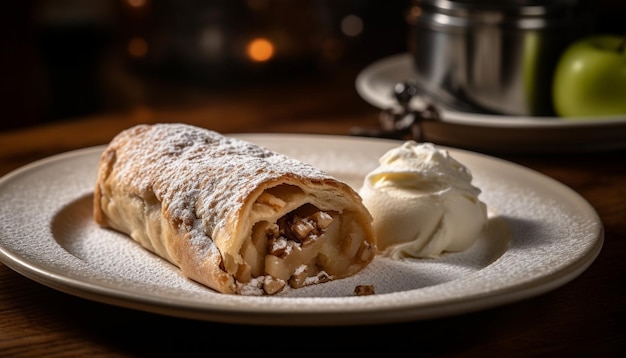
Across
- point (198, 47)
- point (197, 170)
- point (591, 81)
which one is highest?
point (197, 170)

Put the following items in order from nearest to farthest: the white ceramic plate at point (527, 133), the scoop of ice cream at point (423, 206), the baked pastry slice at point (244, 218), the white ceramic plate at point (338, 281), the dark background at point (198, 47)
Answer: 1. the white ceramic plate at point (338, 281)
2. the baked pastry slice at point (244, 218)
3. the scoop of ice cream at point (423, 206)
4. the white ceramic plate at point (527, 133)
5. the dark background at point (198, 47)

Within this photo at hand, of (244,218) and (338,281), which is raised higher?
(244,218)

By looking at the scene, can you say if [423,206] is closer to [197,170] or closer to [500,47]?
[197,170]

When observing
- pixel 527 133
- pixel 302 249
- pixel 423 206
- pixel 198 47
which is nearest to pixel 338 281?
pixel 302 249

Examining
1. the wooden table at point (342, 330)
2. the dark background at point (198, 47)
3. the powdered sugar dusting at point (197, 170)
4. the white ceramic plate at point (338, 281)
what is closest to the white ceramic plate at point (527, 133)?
the white ceramic plate at point (338, 281)

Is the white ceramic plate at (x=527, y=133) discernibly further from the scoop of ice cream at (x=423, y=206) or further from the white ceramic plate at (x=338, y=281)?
the scoop of ice cream at (x=423, y=206)

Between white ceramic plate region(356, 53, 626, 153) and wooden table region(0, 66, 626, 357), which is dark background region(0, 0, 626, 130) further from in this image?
wooden table region(0, 66, 626, 357)
